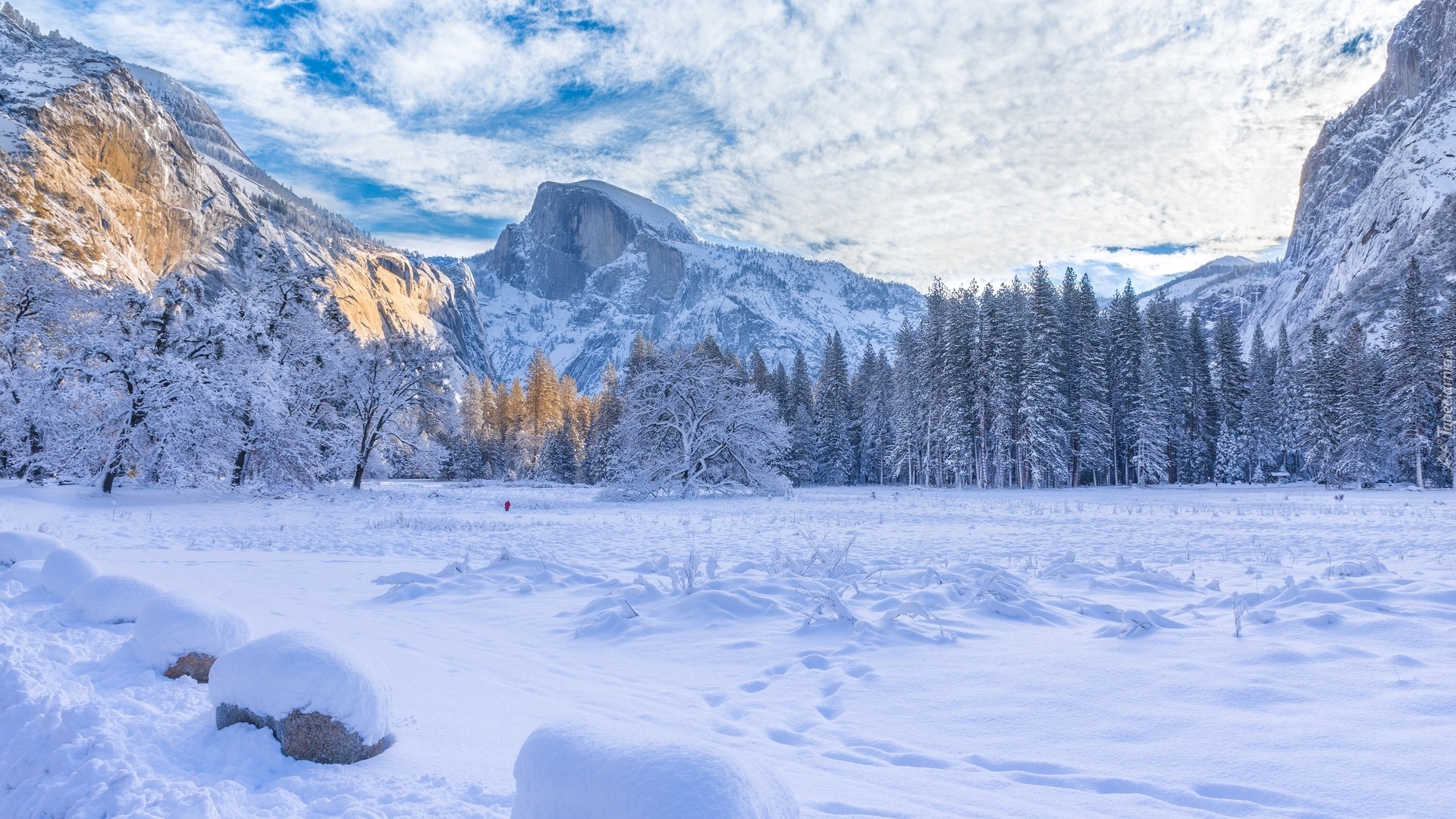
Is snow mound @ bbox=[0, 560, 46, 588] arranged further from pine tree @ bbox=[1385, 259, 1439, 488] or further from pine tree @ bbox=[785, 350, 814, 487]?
pine tree @ bbox=[1385, 259, 1439, 488]

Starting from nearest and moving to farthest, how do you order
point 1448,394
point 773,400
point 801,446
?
point 773,400 < point 1448,394 < point 801,446

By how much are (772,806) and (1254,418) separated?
61.1 metres

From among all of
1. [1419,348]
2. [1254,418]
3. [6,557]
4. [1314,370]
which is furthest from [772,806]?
[1254,418]

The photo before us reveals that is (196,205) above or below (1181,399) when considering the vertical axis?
above

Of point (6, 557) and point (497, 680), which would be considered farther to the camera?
point (6, 557)

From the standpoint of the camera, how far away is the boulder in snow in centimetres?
440

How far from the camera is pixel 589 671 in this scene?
5152 mm

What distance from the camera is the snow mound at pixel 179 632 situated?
14.5 feet

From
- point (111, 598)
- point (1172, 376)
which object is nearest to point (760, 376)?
point (1172, 376)

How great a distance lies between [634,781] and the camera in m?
2.06

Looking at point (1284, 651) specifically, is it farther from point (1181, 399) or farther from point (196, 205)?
point (196, 205)

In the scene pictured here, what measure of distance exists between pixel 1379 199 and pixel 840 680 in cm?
12165

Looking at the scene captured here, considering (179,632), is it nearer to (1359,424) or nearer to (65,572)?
(65,572)

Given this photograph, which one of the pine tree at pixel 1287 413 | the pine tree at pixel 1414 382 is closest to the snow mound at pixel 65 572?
the pine tree at pixel 1414 382
